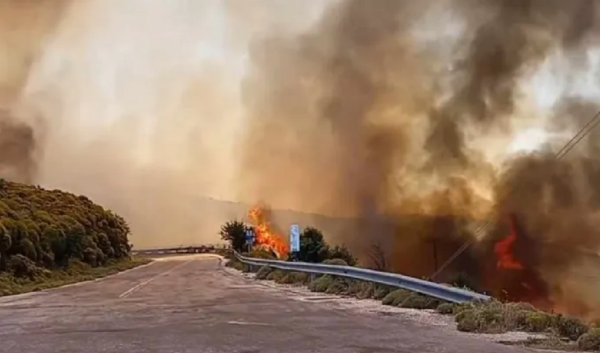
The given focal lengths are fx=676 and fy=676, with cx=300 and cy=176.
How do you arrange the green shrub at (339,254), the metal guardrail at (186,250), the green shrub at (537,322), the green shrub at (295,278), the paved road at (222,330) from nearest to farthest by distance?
the paved road at (222,330), the green shrub at (537,322), the green shrub at (295,278), the green shrub at (339,254), the metal guardrail at (186,250)

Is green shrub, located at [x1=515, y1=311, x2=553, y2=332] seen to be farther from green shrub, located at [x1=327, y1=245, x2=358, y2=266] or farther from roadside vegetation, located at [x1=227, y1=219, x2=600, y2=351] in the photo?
green shrub, located at [x1=327, y1=245, x2=358, y2=266]

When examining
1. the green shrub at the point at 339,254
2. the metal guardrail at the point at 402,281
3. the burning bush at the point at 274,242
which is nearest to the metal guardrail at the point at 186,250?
the burning bush at the point at 274,242

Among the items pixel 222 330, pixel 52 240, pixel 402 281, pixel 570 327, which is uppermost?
pixel 52 240

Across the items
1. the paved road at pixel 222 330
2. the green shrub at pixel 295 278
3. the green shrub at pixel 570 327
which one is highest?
the green shrub at pixel 295 278

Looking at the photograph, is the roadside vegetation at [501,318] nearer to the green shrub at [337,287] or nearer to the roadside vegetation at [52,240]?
the green shrub at [337,287]

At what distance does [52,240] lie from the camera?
38156 millimetres

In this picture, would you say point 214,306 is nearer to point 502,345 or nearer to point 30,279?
point 502,345

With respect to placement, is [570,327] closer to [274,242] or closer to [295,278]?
[295,278]

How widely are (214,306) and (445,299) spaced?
4960 mm

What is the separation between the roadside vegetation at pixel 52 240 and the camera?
3138cm

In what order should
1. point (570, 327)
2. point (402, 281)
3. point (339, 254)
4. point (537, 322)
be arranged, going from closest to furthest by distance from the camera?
1. point (570, 327)
2. point (537, 322)
3. point (402, 281)
4. point (339, 254)

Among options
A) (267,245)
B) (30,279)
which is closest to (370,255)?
(267,245)

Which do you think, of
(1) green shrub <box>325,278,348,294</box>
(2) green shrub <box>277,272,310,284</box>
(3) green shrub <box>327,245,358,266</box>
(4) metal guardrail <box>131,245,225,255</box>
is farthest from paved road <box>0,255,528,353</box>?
(4) metal guardrail <box>131,245,225,255</box>

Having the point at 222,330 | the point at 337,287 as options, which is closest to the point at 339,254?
the point at 337,287
